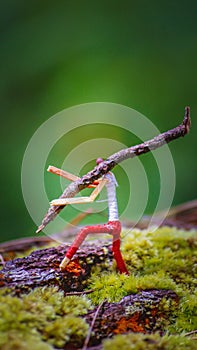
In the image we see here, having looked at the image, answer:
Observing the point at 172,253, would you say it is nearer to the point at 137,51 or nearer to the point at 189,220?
the point at 189,220

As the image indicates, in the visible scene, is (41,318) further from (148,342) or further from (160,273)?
(160,273)

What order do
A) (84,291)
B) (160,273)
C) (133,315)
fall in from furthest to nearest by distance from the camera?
(160,273)
(84,291)
(133,315)

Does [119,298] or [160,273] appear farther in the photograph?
[160,273]

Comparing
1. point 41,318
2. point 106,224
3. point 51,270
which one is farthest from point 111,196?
point 41,318

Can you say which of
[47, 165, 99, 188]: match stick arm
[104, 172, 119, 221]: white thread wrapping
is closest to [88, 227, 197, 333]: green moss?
[104, 172, 119, 221]: white thread wrapping

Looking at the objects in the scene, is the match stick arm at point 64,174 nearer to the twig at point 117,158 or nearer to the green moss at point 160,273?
the twig at point 117,158

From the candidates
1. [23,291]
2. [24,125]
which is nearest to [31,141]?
[24,125]

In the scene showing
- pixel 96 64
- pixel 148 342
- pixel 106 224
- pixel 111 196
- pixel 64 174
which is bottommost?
pixel 148 342
